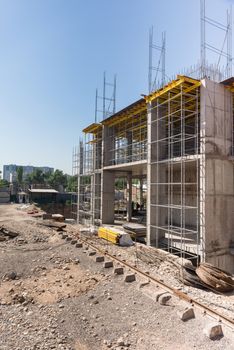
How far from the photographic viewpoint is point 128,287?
8.22 metres

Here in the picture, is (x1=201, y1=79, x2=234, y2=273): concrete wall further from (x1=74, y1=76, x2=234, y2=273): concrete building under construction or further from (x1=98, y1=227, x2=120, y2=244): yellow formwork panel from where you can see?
(x1=98, y1=227, x2=120, y2=244): yellow formwork panel

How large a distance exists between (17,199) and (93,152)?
30.8 m

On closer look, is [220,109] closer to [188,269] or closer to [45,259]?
[188,269]

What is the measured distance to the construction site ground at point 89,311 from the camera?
561 cm

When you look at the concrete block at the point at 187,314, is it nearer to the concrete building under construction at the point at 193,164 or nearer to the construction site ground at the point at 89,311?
the construction site ground at the point at 89,311

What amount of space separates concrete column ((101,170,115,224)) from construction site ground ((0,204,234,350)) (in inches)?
433

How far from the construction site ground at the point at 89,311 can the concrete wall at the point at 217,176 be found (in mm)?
3085

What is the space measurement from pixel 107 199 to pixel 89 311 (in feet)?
51.4

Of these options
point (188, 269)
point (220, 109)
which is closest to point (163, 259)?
point (188, 269)

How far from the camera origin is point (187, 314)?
20.6 feet

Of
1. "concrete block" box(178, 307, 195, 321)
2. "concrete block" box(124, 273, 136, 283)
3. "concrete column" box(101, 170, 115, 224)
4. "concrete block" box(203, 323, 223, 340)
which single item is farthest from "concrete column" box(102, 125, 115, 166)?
"concrete block" box(203, 323, 223, 340)

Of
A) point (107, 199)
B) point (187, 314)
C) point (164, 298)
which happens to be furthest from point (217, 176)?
point (107, 199)

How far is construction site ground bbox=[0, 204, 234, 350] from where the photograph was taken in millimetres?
5609

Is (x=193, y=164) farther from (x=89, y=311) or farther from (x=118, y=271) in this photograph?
(x=89, y=311)
